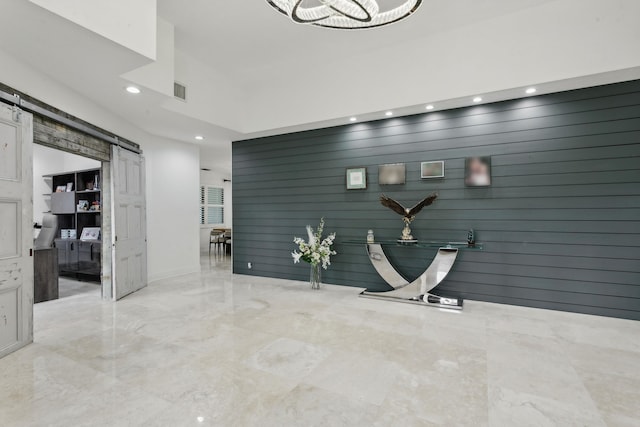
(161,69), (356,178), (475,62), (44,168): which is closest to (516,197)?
(475,62)

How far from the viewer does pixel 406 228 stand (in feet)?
15.5

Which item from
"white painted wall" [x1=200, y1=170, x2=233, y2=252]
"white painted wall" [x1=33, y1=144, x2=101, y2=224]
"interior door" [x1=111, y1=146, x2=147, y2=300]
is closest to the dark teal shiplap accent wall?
"interior door" [x1=111, y1=146, x2=147, y2=300]

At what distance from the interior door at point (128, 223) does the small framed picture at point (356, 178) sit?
3.64 m

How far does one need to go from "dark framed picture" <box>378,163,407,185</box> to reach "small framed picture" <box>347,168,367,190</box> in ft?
0.86

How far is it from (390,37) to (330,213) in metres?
2.90

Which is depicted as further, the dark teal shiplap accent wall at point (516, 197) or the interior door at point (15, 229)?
the dark teal shiplap accent wall at point (516, 197)

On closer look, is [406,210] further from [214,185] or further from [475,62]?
[214,185]

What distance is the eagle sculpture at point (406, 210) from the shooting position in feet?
15.0

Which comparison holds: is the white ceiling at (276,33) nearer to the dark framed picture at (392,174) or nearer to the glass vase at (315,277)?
the dark framed picture at (392,174)

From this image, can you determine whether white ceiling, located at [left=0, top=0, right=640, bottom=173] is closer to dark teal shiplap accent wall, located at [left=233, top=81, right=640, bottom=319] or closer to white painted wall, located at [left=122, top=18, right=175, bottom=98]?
white painted wall, located at [left=122, top=18, right=175, bottom=98]

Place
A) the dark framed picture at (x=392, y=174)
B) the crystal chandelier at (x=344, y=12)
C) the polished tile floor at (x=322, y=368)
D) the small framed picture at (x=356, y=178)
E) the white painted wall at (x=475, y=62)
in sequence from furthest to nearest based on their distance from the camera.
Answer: the small framed picture at (x=356, y=178), the dark framed picture at (x=392, y=174), the white painted wall at (x=475, y=62), the crystal chandelier at (x=344, y=12), the polished tile floor at (x=322, y=368)

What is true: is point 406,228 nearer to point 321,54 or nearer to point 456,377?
point 456,377

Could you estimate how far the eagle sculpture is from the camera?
4574 millimetres

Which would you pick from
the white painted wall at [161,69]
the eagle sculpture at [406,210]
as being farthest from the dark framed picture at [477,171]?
the white painted wall at [161,69]
